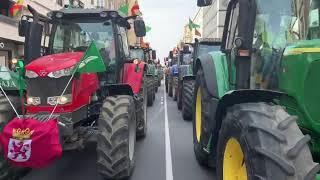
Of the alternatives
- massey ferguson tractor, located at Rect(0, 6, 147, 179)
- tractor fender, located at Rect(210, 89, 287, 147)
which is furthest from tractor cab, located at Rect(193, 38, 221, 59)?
tractor fender, located at Rect(210, 89, 287, 147)

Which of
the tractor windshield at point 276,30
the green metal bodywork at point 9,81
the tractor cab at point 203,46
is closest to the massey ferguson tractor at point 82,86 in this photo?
the green metal bodywork at point 9,81

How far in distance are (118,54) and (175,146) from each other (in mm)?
2138

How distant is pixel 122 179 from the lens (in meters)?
6.07

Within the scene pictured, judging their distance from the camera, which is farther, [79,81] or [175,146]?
[175,146]

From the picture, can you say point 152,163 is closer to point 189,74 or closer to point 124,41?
point 124,41

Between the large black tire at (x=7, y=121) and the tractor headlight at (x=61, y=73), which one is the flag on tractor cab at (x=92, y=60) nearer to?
the tractor headlight at (x=61, y=73)

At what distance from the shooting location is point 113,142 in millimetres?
5711

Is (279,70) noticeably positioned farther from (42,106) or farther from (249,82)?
(42,106)

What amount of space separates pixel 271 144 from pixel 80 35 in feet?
15.4

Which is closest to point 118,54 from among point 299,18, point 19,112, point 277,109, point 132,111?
point 132,111

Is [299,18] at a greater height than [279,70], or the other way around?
[299,18]

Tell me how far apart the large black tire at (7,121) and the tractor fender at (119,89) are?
1266 mm

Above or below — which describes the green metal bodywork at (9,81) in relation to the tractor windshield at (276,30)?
below

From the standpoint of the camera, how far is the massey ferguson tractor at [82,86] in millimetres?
5719
